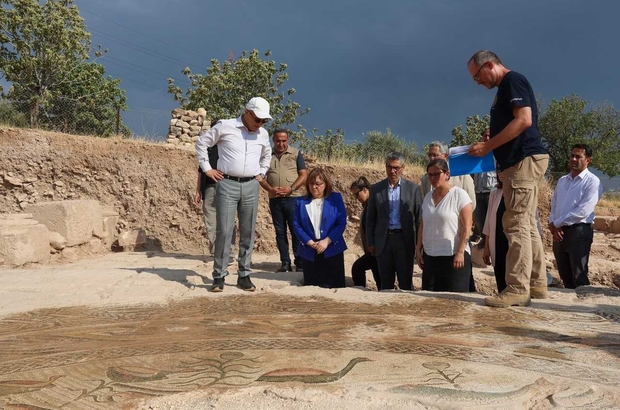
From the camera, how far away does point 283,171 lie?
6.54 m

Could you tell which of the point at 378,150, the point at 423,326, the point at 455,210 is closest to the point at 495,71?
the point at 455,210

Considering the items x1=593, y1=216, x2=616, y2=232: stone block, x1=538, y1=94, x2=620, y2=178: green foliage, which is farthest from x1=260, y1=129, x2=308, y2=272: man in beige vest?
x1=538, y1=94, x2=620, y2=178: green foliage

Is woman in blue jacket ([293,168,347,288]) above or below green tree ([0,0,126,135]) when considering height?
below

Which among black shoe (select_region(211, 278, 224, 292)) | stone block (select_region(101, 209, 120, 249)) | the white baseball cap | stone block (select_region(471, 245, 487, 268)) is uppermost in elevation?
the white baseball cap

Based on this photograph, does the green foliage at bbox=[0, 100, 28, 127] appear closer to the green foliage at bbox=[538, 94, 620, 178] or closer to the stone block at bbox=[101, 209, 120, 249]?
the stone block at bbox=[101, 209, 120, 249]

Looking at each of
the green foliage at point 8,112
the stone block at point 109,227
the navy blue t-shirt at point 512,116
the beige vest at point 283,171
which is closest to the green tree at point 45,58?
the green foliage at point 8,112

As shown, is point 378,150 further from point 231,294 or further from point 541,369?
point 541,369

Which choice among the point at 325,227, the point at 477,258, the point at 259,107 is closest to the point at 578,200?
the point at 325,227

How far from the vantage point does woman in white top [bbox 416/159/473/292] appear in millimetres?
4430

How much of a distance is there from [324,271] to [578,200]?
106 inches

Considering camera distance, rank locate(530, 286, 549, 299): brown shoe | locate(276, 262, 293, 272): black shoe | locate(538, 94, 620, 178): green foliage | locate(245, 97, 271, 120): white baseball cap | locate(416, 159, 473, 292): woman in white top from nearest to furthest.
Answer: locate(530, 286, 549, 299): brown shoe → locate(416, 159, 473, 292): woman in white top → locate(245, 97, 271, 120): white baseball cap → locate(276, 262, 293, 272): black shoe → locate(538, 94, 620, 178): green foliage

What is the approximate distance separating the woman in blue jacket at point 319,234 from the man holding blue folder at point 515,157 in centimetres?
189

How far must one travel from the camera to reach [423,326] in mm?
3223

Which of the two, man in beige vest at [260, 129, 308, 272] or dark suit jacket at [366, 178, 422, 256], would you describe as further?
man in beige vest at [260, 129, 308, 272]
